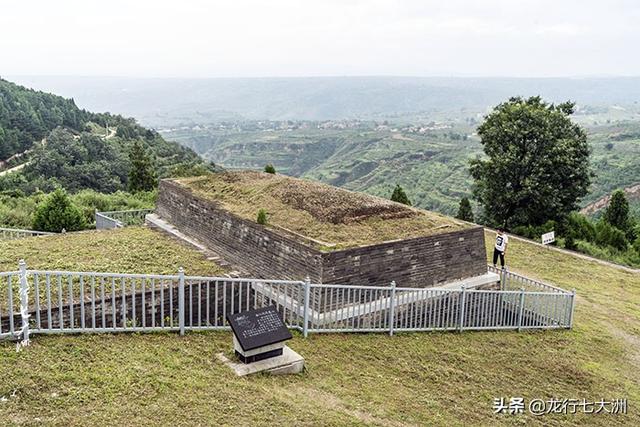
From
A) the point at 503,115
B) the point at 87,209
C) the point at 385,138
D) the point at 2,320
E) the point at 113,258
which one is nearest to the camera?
the point at 2,320

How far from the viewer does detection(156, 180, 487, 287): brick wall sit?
924 centimetres

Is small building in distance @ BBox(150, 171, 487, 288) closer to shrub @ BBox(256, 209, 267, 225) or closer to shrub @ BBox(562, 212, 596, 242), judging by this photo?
shrub @ BBox(256, 209, 267, 225)

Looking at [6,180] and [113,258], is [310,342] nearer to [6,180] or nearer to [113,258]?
[113,258]

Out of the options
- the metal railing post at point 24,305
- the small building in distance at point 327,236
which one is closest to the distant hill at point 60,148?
the small building in distance at point 327,236

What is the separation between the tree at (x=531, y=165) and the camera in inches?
869

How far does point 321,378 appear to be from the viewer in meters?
6.62

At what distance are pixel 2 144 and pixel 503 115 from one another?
35.1 meters

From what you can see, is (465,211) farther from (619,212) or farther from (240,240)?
(240,240)

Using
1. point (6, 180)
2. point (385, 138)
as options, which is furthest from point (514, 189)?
point (385, 138)

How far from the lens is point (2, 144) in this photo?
39375 mm

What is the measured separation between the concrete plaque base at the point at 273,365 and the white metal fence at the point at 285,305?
106 cm

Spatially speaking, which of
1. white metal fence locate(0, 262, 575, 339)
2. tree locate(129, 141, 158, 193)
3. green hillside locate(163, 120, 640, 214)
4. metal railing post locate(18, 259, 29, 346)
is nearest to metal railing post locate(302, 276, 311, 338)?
white metal fence locate(0, 262, 575, 339)

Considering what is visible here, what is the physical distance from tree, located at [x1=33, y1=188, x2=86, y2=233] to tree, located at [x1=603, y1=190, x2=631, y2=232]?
67.9 ft

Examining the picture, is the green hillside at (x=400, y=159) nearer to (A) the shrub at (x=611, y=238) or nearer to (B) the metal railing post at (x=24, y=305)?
(A) the shrub at (x=611, y=238)
